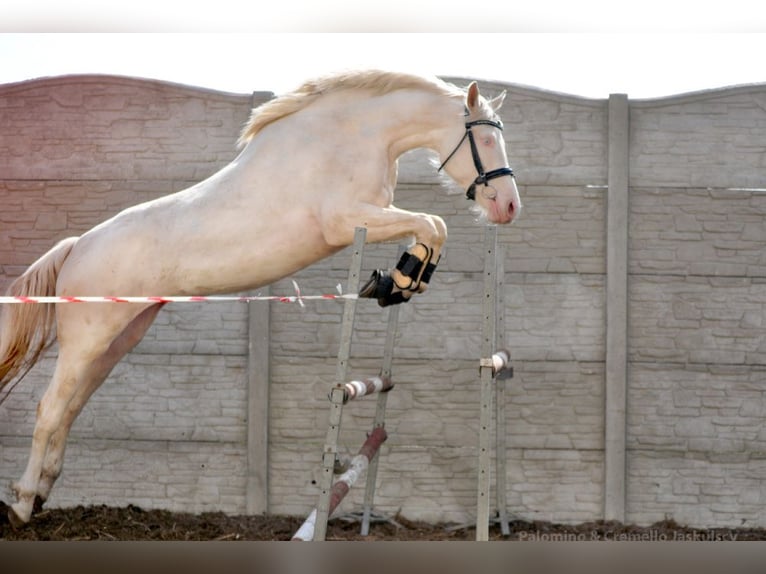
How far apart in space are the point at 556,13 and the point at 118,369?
103 inches

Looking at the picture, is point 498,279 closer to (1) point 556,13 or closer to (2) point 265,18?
(1) point 556,13

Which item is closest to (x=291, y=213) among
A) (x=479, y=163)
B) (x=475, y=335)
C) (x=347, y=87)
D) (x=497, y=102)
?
(x=347, y=87)

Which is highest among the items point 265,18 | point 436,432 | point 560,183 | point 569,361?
point 265,18

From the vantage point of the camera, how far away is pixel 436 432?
502cm

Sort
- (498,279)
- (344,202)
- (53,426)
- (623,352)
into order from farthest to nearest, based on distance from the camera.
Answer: (623,352)
(498,279)
(53,426)
(344,202)

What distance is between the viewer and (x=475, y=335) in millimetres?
5047

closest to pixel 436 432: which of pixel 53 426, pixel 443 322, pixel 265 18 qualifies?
pixel 443 322

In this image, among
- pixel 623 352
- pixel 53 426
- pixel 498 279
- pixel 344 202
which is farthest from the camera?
pixel 623 352

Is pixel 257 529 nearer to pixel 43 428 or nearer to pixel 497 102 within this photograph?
pixel 43 428

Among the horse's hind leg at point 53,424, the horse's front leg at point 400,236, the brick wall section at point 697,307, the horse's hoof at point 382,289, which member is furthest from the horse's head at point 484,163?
the horse's hind leg at point 53,424

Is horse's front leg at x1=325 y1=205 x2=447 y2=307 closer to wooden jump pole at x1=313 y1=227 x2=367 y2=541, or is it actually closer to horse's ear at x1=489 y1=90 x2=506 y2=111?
wooden jump pole at x1=313 y1=227 x2=367 y2=541

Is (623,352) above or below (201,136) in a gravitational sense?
below

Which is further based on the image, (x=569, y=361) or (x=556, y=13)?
(x=569, y=361)

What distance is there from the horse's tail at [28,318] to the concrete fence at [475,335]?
877 millimetres
